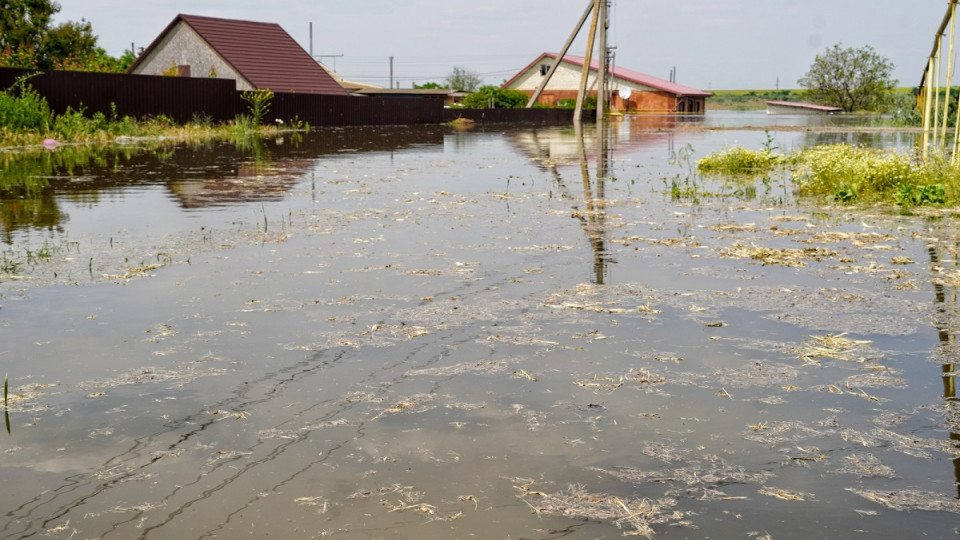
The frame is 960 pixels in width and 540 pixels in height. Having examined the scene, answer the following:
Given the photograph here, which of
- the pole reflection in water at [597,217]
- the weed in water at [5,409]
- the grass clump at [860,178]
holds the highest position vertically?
the grass clump at [860,178]

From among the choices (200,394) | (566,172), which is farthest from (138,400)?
(566,172)

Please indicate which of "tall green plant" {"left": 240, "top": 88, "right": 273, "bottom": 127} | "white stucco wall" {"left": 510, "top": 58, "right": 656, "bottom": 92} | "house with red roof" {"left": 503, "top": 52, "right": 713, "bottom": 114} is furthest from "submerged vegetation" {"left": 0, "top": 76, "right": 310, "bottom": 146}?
"white stucco wall" {"left": 510, "top": 58, "right": 656, "bottom": 92}

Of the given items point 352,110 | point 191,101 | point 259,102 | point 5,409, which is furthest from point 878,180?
point 352,110

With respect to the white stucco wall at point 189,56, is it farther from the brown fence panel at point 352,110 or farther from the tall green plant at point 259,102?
the tall green plant at point 259,102

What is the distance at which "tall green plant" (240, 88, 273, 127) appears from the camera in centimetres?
3544

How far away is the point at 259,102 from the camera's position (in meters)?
36.1

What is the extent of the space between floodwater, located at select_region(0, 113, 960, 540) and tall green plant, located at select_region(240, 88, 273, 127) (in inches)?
1023

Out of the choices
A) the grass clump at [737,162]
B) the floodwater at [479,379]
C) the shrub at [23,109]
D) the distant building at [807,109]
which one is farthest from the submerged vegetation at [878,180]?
the distant building at [807,109]

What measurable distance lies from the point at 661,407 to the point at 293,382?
1779 millimetres

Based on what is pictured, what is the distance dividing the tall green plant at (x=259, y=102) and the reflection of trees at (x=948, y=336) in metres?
30.7

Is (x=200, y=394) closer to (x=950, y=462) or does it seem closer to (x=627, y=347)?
(x=627, y=347)

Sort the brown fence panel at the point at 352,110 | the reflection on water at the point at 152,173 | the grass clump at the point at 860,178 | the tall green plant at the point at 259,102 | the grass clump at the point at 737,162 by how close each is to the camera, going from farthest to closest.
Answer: the brown fence panel at the point at 352,110 → the tall green plant at the point at 259,102 → the grass clump at the point at 737,162 → the grass clump at the point at 860,178 → the reflection on water at the point at 152,173

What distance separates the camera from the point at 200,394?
177 inches

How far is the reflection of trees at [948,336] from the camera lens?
4.37 metres
